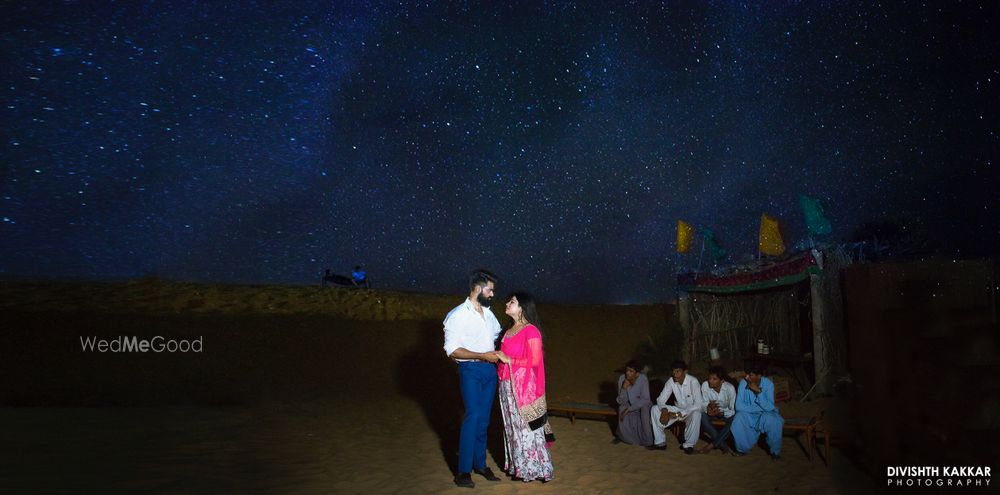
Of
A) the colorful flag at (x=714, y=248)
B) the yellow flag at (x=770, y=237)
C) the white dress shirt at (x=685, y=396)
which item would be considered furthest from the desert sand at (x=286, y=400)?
the colorful flag at (x=714, y=248)

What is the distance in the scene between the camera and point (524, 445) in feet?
19.1

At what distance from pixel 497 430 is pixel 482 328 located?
4190mm

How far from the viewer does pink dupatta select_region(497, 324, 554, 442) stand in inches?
223

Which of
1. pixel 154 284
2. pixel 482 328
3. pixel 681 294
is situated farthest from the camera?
pixel 154 284

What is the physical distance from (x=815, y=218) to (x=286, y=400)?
1060 cm

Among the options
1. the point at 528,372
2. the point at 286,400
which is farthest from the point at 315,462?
the point at 286,400

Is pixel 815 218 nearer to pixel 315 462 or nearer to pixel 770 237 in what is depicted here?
pixel 770 237

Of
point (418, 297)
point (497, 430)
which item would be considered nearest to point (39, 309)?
point (418, 297)

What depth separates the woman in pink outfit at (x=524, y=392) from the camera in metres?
5.68

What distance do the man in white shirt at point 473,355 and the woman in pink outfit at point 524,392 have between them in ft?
0.53

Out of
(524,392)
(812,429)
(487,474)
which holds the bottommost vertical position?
(487,474)

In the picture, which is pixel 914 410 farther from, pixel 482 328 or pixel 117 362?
pixel 117 362

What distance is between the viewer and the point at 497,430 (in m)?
9.30

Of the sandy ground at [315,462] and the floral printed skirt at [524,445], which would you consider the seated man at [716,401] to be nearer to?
the sandy ground at [315,462]
